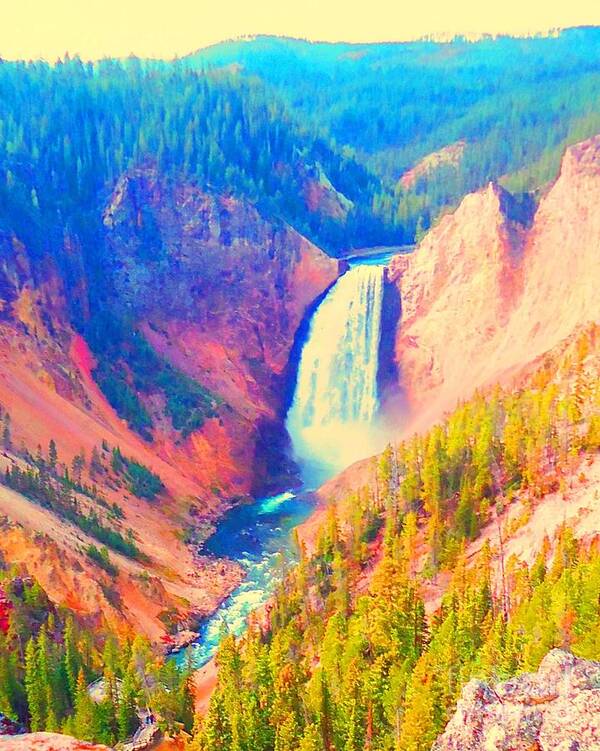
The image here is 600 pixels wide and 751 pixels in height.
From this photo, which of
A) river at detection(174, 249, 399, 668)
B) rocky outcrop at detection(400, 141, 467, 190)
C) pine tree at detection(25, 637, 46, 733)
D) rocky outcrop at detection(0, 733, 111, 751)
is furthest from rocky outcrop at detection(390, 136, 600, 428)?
rocky outcrop at detection(400, 141, 467, 190)

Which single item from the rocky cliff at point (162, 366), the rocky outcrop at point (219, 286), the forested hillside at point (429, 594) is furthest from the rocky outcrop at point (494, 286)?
the rocky cliff at point (162, 366)

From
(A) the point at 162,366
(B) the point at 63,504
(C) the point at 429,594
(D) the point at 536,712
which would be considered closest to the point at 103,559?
(B) the point at 63,504

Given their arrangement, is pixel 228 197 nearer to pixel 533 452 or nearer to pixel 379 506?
pixel 379 506

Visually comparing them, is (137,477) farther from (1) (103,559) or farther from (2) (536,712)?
(2) (536,712)

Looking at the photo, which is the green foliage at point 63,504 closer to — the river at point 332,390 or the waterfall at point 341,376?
the river at point 332,390

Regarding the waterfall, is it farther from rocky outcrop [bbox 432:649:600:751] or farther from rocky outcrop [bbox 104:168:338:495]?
rocky outcrop [bbox 432:649:600:751]
